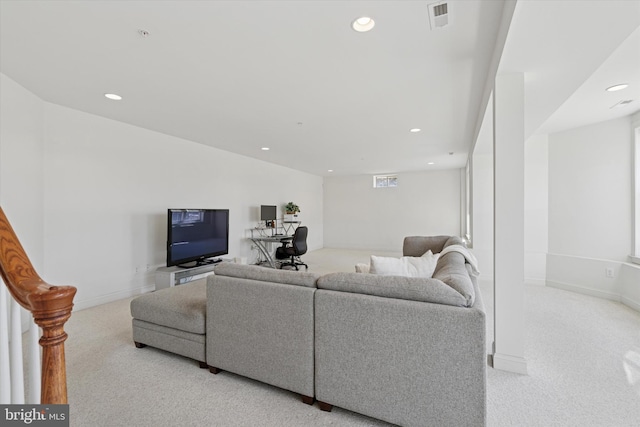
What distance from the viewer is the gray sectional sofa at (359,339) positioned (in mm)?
1406

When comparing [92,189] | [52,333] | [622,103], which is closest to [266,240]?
[92,189]

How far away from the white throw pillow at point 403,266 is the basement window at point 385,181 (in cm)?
660

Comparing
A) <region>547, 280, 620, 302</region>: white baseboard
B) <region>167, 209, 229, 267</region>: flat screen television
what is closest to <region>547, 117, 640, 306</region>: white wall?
<region>547, 280, 620, 302</region>: white baseboard

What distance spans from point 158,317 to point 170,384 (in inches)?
22.0

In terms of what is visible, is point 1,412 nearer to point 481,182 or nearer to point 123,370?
point 123,370

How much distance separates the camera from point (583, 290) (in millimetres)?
3898

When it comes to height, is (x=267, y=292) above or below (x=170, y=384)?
above

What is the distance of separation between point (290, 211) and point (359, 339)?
579 centimetres

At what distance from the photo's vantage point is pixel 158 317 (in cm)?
229

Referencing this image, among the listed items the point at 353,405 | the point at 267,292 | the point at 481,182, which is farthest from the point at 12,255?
the point at 481,182

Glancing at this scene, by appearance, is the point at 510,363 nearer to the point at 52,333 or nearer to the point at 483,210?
the point at 52,333

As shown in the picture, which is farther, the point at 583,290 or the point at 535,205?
the point at 535,205

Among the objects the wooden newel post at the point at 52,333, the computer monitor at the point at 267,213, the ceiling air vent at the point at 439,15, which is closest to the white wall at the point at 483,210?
the ceiling air vent at the point at 439,15

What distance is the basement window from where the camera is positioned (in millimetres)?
8617
